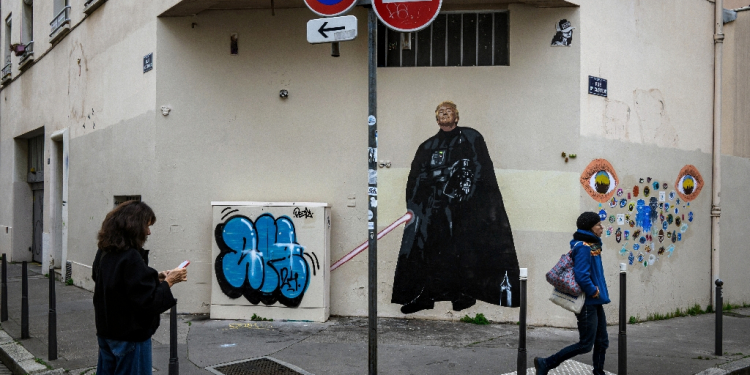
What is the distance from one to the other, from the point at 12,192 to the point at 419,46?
12481 mm

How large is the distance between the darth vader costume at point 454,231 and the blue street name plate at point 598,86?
1.62 meters

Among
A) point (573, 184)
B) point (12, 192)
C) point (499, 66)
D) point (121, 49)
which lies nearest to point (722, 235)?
point (573, 184)

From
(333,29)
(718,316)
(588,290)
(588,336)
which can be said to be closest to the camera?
(333,29)

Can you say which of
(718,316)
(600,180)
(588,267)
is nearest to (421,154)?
(600,180)

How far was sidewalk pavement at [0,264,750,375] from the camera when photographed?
6066 millimetres

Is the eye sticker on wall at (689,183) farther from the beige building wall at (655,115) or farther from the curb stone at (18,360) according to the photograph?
the curb stone at (18,360)

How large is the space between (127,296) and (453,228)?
5186mm

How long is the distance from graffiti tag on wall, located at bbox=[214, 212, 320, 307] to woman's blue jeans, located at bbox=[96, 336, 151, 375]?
4.10 m

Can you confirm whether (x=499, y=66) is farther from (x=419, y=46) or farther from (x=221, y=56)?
(x=221, y=56)

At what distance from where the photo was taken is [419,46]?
8.44m

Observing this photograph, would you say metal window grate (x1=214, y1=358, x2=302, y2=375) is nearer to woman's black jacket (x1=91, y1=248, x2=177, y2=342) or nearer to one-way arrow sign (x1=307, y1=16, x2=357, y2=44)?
woman's black jacket (x1=91, y1=248, x2=177, y2=342)

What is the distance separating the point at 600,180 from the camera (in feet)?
27.2

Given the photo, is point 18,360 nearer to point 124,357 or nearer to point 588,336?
point 124,357

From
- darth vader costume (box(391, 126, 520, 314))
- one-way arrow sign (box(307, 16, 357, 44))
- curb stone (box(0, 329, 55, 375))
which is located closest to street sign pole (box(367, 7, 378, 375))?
one-way arrow sign (box(307, 16, 357, 44))
